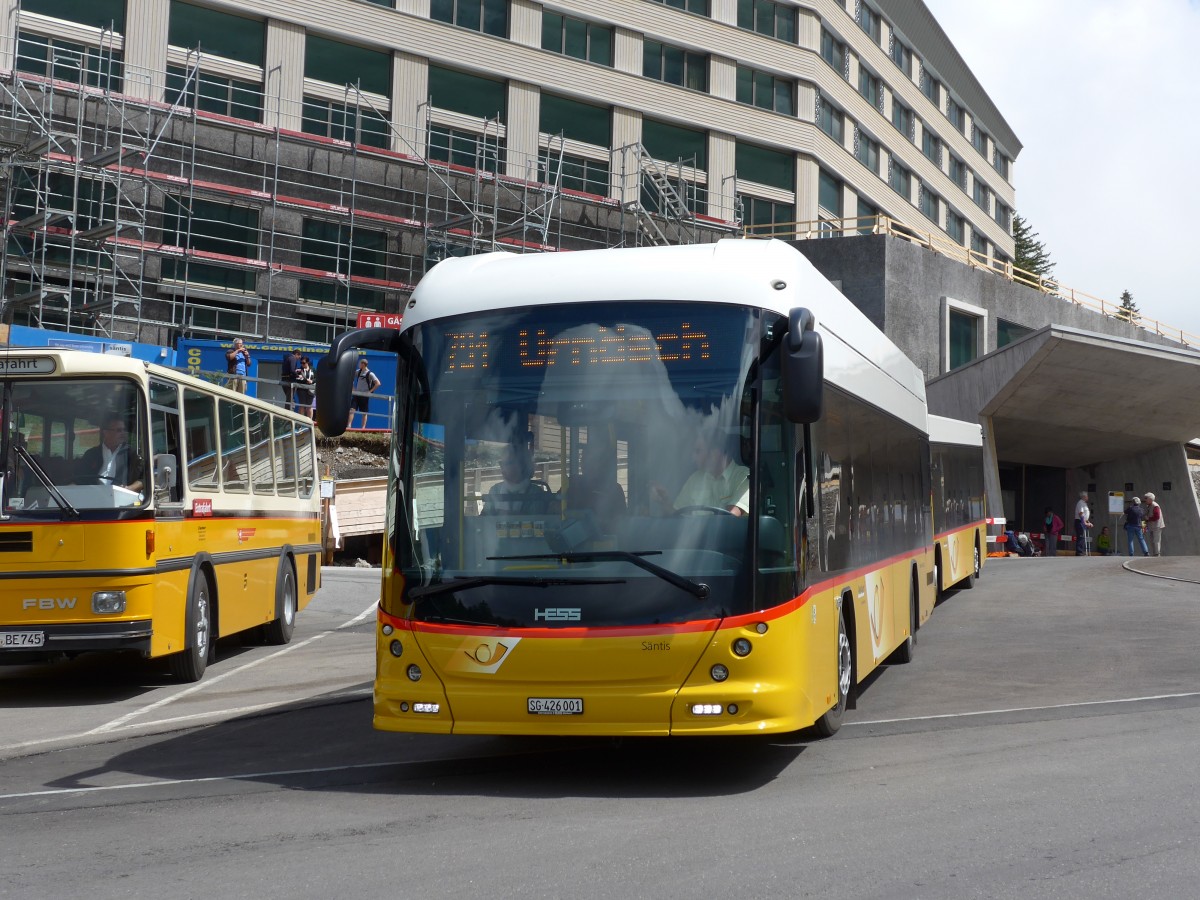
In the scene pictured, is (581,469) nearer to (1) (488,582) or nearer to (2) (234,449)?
(1) (488,582)

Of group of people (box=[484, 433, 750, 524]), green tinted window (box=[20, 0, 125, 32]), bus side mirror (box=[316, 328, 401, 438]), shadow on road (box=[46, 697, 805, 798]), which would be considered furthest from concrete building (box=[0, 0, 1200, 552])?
group of people (box=[484, 433, 750, 524])

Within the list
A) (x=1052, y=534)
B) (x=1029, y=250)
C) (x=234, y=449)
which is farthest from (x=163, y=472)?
(x=1029, y=250)

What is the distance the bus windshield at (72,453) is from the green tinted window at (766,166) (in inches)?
1673

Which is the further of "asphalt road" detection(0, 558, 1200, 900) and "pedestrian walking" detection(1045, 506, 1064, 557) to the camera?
"pedestrian walking" detection(1045, 506, 1064, 557)

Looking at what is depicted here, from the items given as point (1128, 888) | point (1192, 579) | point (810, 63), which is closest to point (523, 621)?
point (1128, 888)

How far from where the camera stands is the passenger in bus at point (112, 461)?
11.8 meters

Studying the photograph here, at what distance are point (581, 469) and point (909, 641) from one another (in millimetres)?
6989

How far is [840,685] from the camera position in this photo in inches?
372

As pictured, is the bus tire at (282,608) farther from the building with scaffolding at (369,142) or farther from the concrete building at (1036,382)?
the concrete building at (1036,382)

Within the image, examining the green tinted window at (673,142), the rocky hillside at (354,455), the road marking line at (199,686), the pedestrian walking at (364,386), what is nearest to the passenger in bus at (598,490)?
the road marking line at (199,686)

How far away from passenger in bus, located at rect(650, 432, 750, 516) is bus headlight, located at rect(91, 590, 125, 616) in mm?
5797

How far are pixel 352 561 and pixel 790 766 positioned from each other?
995 inches

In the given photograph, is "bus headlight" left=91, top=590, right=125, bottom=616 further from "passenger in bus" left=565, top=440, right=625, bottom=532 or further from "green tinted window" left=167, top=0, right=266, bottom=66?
"green tinted window" left=167, top=0, right=266, bottom=66

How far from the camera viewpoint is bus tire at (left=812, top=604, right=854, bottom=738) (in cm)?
925
